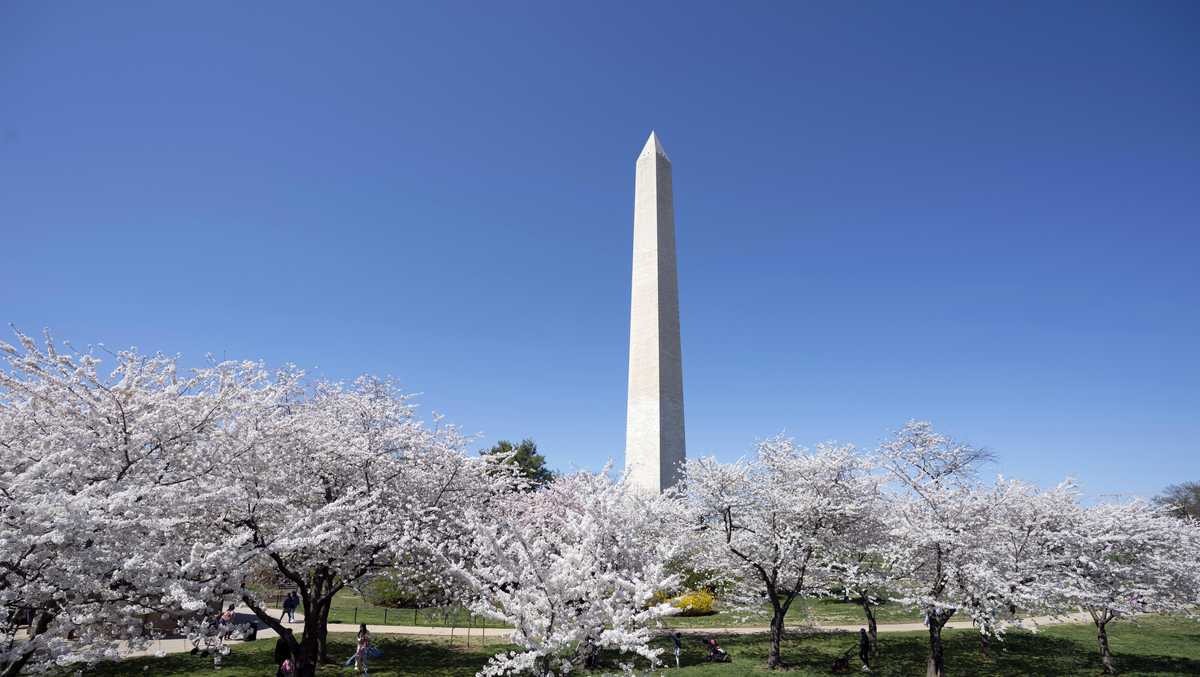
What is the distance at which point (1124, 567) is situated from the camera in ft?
60.7

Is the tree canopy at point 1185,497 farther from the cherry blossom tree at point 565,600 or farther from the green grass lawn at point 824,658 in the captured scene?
the cherry blossom tree at point 565,600

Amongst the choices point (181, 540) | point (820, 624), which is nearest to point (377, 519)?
point (181, 540)

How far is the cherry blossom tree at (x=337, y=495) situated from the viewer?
11.8 metres

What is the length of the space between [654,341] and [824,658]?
18224 mm

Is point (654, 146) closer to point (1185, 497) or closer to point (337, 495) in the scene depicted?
point (337, 495)

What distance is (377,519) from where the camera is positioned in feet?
47.5

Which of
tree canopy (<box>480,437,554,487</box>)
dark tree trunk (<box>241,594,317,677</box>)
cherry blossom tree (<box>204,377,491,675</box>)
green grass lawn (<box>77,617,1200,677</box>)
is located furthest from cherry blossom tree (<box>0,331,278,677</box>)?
tree canopy (<box>480,437,554,487</box>)

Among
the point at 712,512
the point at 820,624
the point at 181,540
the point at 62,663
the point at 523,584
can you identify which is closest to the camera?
the point at 62,663

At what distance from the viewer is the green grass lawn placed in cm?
1666

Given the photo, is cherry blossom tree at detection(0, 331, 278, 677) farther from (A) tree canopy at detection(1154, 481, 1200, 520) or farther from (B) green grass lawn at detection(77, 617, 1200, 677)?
(A) tree canopy at detection(1154, 481, 1200, 520)

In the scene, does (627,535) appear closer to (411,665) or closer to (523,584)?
(523,584)

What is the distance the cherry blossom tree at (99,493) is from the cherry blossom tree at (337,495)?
2.76 feet

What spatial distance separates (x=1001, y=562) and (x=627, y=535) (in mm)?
10340

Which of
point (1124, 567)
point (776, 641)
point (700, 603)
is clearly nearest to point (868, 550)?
point (776, 641)
